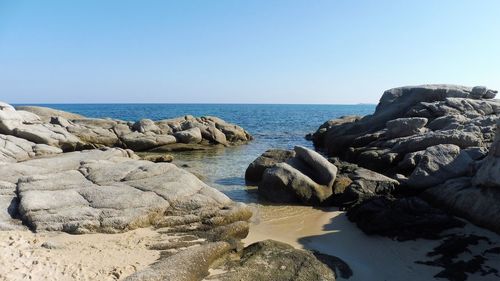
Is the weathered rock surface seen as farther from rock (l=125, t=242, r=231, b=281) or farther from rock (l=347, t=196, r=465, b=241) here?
rock (l=125, t=242, r=231, b=281)

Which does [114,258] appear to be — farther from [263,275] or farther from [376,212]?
[376,212]

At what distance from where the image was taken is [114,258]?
26.4 feet

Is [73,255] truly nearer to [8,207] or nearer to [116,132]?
[8,207]

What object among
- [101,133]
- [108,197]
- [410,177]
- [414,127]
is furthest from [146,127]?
[410,177]

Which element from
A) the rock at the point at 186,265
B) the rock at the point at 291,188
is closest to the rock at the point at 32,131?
the rock at the point at 291,188

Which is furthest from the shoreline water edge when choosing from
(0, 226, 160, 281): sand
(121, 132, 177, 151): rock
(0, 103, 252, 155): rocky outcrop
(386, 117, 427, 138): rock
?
(121, 132, 177, 151): rock

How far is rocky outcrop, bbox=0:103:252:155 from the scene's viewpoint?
2320 cm

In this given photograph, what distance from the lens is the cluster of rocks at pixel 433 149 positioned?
11172mm

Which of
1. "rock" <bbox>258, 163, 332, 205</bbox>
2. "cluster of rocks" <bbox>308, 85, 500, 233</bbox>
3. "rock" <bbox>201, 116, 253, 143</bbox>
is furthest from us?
"rock" <bbox>201, 116, 253, 143</bbox>

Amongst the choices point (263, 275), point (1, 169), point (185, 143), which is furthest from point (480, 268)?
point (185, 143)

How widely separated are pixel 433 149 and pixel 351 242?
5792mm

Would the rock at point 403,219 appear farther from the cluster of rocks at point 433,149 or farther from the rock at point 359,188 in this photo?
the rock at point 359,188

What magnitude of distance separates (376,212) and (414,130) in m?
12.9

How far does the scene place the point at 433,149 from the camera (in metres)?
14.2
